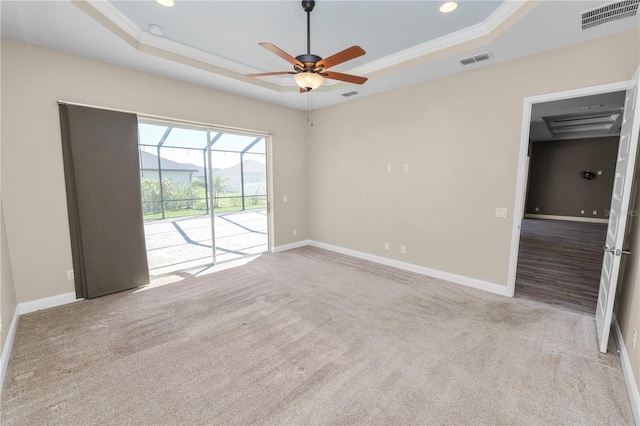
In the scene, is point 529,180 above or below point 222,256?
above

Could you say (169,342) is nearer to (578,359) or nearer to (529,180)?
(578,359)

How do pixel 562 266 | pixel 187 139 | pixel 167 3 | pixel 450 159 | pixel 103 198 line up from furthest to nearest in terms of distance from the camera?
pixel 562 266 → pixel 187 139 → pixel 450 159 → pixel 103 198 → pixel 167 3

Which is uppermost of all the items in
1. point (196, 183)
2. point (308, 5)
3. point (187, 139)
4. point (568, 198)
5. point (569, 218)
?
point (308, 5)

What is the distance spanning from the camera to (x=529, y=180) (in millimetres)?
10250

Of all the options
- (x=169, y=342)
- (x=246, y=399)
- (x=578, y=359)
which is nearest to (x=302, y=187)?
(x=169, y=342)

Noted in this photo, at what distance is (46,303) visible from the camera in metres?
3.12

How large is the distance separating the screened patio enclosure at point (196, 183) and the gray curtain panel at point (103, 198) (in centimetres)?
26

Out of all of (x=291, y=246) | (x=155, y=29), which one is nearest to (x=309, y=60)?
(x=155, y=29)

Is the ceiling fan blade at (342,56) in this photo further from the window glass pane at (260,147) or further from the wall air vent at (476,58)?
the window glass pane at (260,147)

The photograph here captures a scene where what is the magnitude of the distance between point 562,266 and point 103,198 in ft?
23.3

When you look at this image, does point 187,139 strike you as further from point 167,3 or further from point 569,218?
point 569,218

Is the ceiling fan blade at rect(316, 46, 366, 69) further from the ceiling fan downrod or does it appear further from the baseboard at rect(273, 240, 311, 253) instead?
the baseboard at rect(273, 240, 311, 253)

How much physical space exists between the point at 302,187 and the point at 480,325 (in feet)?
13.6

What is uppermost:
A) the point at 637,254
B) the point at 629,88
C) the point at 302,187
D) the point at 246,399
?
the point at 629,88
